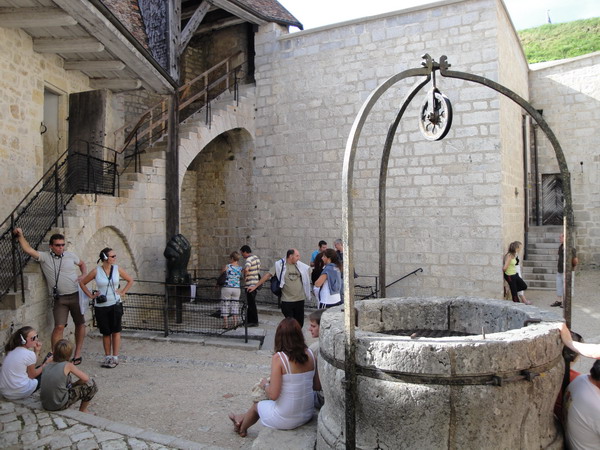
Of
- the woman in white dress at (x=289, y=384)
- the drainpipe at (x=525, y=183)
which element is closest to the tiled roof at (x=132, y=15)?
the woman in white dress at (x=289, y=384)

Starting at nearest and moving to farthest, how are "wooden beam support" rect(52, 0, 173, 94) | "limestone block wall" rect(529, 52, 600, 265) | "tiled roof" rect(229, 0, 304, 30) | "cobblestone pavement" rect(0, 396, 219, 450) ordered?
"cobblestone pavement" rect(0, 396, 219, 450) → "wooden beam support" rect(52, 0, 173, 94) → "tiled roof" rect(229, 0, 304, 30) → "limestone block wall" rect(529, 52, 600, 265)

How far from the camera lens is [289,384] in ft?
12.6

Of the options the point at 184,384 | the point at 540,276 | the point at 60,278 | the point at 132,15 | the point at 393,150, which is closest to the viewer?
the point at 184,384

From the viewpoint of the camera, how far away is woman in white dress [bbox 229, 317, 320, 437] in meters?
3.84

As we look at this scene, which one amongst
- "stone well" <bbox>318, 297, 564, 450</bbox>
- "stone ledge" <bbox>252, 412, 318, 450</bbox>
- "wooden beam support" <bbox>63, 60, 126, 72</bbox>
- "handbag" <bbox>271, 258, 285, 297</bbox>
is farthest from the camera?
"wooden beam support" <bbox>63, 60, 126, 72</bbox>

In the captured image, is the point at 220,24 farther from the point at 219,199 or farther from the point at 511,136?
the point at 511,136

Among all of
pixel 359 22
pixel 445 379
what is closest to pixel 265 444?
pixel 445 379

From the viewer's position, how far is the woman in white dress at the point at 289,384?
3844mm

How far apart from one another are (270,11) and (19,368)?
10198mm

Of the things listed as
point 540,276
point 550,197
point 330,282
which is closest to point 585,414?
point 330,282

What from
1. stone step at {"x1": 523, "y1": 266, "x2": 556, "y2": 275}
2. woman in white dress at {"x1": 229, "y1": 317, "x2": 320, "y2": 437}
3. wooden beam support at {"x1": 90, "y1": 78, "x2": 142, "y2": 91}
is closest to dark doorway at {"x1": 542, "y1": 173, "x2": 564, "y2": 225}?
stone step at {"x1": 523, "y1": 266, "x2": 556, "y2": 275}

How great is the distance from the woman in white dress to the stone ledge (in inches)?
1.9

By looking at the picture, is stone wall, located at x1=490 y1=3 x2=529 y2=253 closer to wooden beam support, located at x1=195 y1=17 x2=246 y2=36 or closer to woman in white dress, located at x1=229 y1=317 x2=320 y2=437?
wooden beam support, located at x1=195 y1=17 x2=246 y2=36

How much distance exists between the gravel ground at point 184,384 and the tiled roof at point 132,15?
5.80 m
